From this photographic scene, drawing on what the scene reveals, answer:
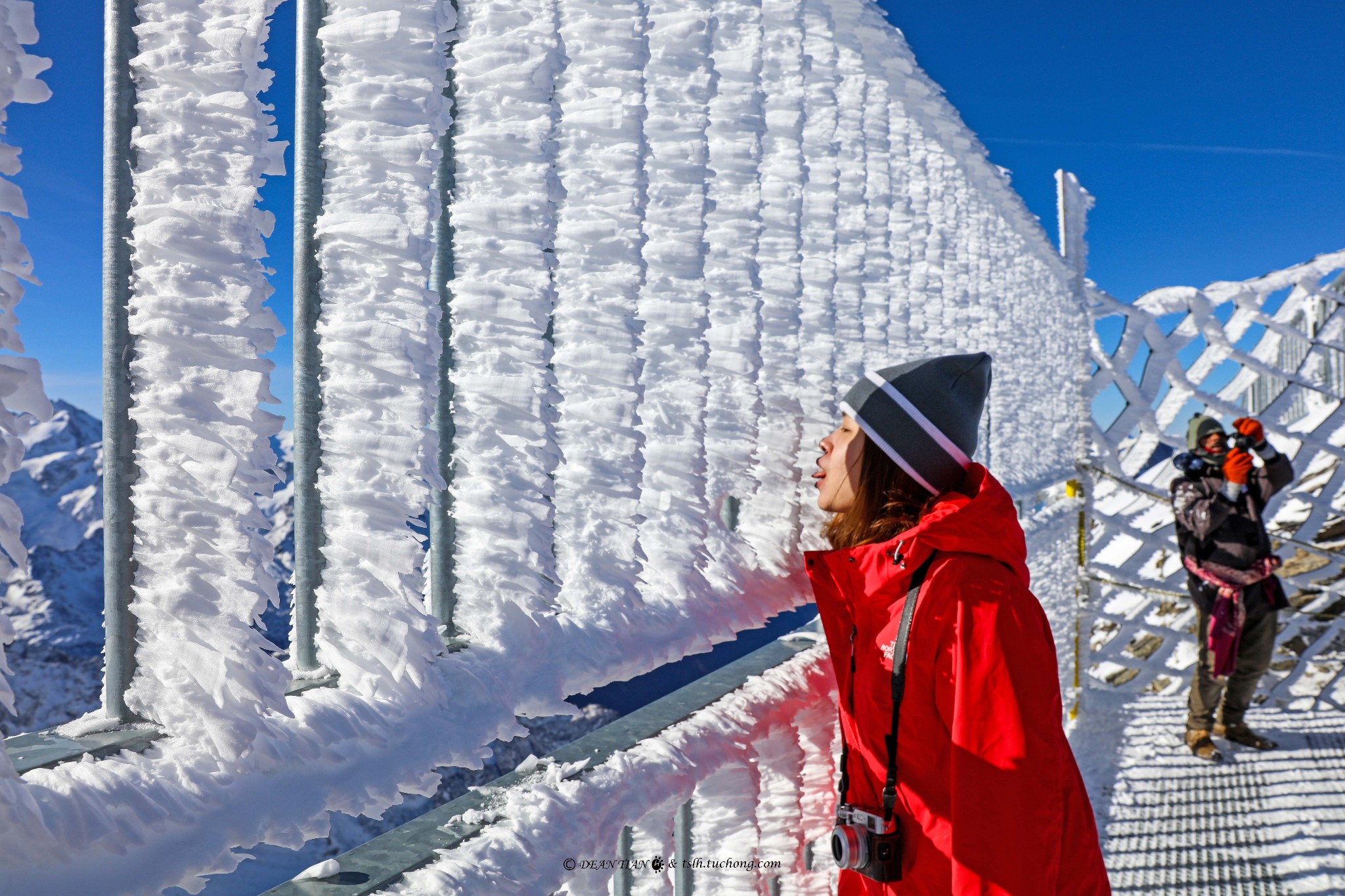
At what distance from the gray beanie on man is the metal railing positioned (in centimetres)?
46

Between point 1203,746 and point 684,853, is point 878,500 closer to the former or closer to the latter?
point 684,853

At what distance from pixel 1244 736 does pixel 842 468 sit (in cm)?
332

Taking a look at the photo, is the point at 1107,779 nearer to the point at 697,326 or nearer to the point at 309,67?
the point at 697,326

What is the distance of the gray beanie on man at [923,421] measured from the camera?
120 centimetres

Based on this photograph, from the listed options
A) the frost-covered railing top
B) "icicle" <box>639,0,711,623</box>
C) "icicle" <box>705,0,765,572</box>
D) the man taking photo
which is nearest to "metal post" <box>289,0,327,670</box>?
the frost-covered railing top

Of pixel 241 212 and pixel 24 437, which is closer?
pixel 24 437

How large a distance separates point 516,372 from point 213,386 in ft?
1.05

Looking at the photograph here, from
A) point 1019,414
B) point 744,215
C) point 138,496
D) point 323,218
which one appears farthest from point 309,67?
point 1019,414

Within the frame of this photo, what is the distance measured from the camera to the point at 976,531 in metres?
1.04

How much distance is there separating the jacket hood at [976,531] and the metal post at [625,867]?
0.58 m

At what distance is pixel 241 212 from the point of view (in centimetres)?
67

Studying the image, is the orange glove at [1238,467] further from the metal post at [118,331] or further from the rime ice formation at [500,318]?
the metal post at [118,331]

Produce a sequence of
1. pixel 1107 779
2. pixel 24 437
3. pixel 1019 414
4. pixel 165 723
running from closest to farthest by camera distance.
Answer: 1. pixel 24 437
2. pixel 165 723
3. pixel 1107 779
4. pixel 1019 414

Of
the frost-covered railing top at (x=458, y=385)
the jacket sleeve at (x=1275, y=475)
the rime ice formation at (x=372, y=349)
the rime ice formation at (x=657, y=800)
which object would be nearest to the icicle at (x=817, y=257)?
the frost-covered railing top at (x=458, y=385)
